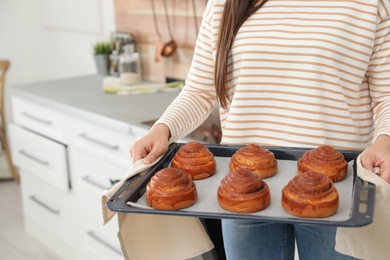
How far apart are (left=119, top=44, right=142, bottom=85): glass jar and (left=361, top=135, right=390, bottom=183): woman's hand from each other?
1786mm

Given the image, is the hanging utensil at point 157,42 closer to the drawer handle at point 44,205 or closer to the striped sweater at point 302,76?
the drawer handle at point 44,205

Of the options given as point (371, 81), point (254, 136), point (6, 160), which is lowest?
point (6, 160)

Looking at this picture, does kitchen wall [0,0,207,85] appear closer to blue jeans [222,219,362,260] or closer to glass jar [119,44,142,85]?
glass jar [119,44,142,85]

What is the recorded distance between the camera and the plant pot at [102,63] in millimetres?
3008

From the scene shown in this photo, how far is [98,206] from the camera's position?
2.44m

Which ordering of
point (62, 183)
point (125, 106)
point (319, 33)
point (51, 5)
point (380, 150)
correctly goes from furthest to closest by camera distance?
point (51, 5)
point (62, 183)
point (125, 106)
point (319, 33)
point (380, 150)

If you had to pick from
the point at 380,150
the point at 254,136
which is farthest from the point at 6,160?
the point at 380,150

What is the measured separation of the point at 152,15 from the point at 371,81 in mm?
1768

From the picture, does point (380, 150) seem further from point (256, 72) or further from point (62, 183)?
point (62, 183)

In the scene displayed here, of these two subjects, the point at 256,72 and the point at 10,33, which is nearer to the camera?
the point at 256,72

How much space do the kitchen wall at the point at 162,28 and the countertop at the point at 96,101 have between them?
0.21 meters

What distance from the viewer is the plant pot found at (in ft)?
9.87

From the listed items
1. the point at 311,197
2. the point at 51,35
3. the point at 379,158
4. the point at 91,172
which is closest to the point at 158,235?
the point at 311,197

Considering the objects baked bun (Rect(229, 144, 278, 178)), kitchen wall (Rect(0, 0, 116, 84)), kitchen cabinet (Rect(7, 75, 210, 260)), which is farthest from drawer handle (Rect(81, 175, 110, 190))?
baked bun (Rect(229, 144, 278, 178))
